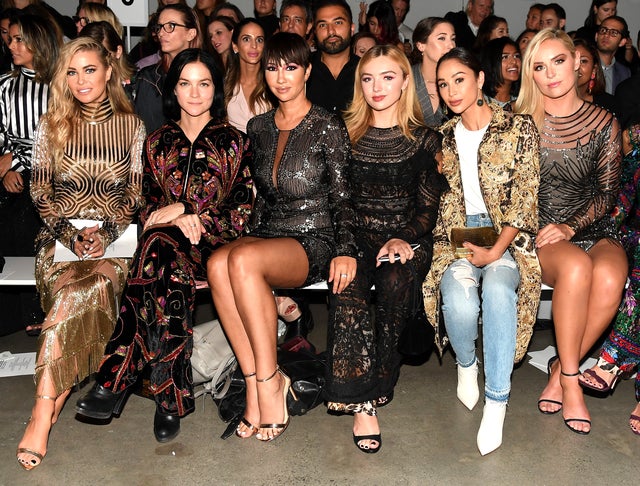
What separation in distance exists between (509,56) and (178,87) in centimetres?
228

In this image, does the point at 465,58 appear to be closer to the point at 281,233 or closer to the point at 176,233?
the point at 281,233

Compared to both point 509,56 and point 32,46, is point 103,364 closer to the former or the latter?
point 32,46

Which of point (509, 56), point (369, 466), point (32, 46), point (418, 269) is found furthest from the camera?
point (509, 56)

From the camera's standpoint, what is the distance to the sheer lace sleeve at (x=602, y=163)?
3.87 meters

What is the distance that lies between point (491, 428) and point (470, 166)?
1.29m

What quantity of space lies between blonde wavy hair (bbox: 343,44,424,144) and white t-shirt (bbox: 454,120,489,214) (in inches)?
8.9

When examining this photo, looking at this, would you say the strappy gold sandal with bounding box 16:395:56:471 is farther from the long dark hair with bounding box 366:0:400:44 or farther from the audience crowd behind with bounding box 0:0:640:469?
the long dark hair with bounding box 366:0:400:44

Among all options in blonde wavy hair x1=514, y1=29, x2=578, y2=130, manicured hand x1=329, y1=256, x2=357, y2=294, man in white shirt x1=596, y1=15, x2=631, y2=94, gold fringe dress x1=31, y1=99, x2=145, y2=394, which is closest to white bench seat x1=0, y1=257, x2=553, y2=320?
gold fringe dress x1=31, y1=99, x2=145, y2=394

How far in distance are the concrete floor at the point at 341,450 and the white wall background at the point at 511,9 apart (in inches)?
237

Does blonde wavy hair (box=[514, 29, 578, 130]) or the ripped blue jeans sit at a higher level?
blonde wavy hair (box=[514, 29, 578, 130])

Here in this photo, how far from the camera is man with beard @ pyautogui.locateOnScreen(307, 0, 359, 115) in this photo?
16.8ft

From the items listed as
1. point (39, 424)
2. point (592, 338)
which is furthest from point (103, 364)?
point (592, 338)

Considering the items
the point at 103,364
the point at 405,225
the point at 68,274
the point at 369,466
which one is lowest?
the point at 369,466

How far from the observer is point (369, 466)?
3287 millimetres
